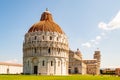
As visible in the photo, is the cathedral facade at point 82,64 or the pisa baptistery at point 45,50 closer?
the pisa baptistery at point 45,50

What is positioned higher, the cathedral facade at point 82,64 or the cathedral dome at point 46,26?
the cathedral dome at point 46,26

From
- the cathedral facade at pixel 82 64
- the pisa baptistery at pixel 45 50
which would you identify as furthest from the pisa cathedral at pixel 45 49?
the cathedral facade at pixel 82 64

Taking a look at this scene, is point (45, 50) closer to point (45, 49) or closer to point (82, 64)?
point (45, 49)

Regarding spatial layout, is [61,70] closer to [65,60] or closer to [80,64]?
[65,60]

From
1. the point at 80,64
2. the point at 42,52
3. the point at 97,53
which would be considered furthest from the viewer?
the point at 97,53

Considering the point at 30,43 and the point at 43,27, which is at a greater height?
the point at 43,27

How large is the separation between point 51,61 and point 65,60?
5.95m

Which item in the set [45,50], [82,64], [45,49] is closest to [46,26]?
[45,49]

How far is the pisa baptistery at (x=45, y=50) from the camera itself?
7988 centimetres

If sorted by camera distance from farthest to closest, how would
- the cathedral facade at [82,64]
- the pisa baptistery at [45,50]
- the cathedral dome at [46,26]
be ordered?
1. the cathedral facade at [82,64]
2. the cathedral dome at [46,26]
3. the pisa baptistery at [45,50]

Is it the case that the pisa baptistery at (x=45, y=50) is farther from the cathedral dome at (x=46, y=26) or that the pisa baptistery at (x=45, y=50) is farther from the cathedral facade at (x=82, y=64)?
the cathedral facade at (x=82, y=64)

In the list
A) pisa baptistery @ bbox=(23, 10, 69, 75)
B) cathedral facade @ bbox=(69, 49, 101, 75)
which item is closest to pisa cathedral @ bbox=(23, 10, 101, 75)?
pisa baptistery @ bbox=(23, 10, 69, 75)

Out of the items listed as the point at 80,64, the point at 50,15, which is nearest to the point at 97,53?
the point at 80,64

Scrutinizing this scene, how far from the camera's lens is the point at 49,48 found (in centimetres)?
7988
